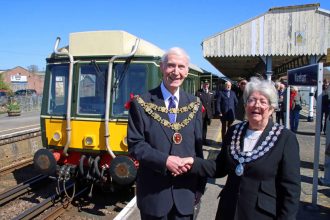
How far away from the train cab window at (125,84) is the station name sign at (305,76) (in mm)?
2462

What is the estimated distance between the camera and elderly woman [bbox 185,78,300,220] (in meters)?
2.29

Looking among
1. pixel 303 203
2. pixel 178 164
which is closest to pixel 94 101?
→ pixel 303 203

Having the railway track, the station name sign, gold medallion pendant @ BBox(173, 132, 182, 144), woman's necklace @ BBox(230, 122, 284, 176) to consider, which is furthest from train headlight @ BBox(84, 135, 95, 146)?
woman's necklace @ BBox(230, 122, 284, 176)

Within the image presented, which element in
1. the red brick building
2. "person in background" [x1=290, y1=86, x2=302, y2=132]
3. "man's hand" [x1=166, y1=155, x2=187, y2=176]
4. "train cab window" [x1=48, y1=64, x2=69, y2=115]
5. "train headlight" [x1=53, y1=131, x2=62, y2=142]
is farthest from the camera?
the red brick building

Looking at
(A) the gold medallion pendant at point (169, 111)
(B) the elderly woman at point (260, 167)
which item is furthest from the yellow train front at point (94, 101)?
(B) the elderly woman at point (260, 167)

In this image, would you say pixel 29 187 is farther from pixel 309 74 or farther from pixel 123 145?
pixel 309 74

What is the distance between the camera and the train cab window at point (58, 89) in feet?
21.7

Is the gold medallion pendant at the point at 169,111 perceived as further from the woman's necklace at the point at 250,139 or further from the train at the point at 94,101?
the train at the point at 94,101

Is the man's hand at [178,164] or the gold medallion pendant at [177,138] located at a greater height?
the gold medallion pendant at [177,138]

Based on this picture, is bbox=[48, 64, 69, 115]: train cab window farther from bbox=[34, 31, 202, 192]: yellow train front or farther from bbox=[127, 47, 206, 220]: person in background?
bbox=[127, 47, 206, 220]: person in background

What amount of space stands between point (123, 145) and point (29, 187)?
2964 mm

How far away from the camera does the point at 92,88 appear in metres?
6.48

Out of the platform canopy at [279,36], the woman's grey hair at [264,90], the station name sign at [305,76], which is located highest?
the platform canopy at [279,36]

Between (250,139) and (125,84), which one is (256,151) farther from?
(125,84)
